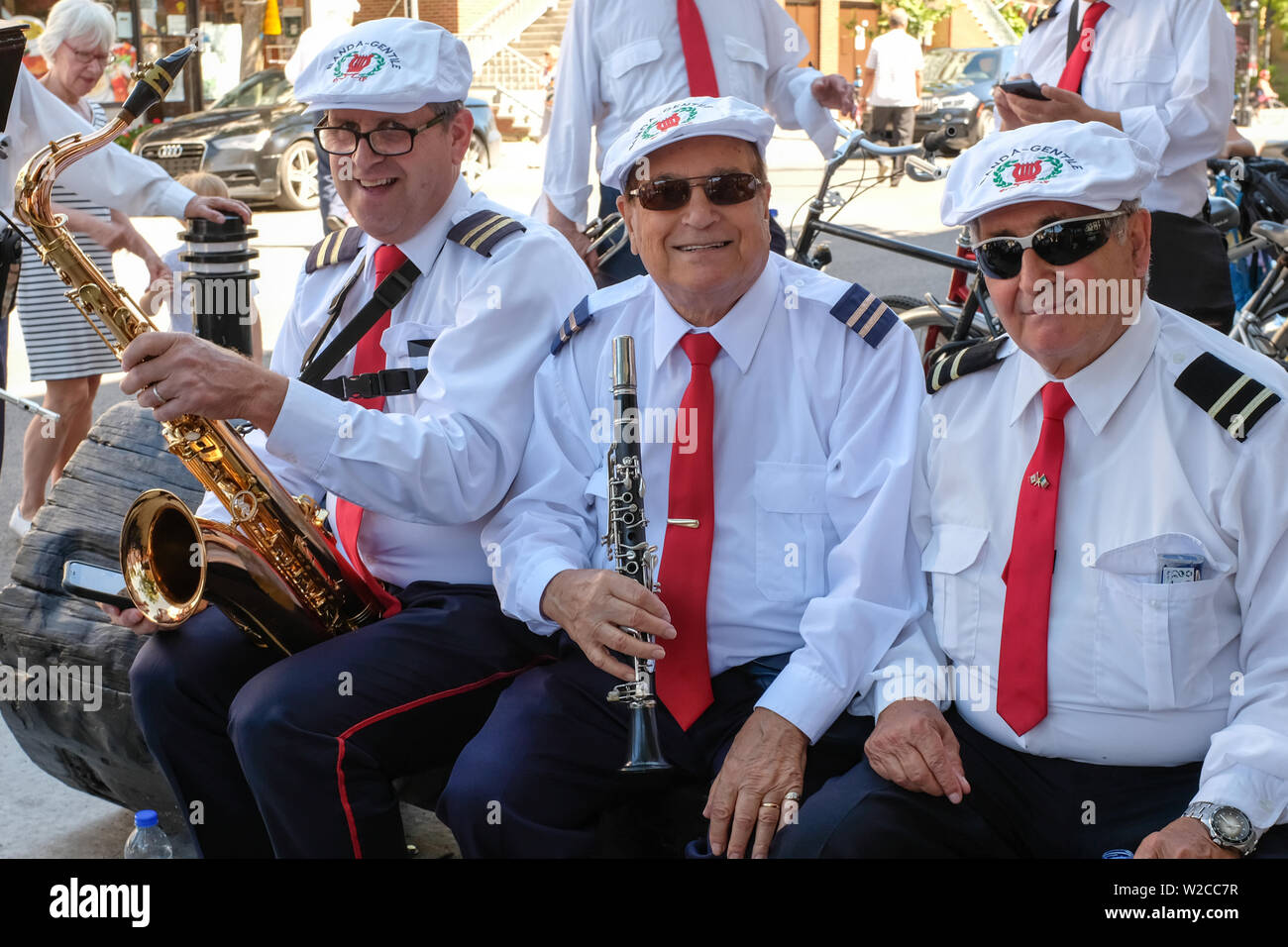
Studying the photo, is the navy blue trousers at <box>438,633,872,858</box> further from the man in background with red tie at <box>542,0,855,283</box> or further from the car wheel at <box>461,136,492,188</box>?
the car wheel at <box>461,136,492,188</box>

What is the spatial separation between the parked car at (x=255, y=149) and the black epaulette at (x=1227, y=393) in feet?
43.2

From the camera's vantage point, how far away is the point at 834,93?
519 centimetres

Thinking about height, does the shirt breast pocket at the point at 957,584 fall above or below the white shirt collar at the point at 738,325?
below

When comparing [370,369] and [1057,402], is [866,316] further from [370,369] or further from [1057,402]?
[370,369]

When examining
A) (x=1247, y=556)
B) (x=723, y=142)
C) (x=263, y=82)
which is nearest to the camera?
(x=1247, y=556)

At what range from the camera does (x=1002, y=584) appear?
243cm

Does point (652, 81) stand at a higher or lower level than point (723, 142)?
higher

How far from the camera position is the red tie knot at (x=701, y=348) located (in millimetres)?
2822

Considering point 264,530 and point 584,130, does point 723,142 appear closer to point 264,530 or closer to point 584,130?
point 264,530

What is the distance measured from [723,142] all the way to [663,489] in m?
0.72

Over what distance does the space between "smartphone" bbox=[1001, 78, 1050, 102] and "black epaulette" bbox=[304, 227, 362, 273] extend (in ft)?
6.32

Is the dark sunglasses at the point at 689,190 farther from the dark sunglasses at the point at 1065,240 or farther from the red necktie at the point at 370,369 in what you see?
the red necktie at the point at 370,369

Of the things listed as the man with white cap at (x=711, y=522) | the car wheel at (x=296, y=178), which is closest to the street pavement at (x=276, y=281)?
the car wheel at (x=296, y=178)

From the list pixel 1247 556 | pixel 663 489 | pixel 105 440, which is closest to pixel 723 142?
pixel 663 489
